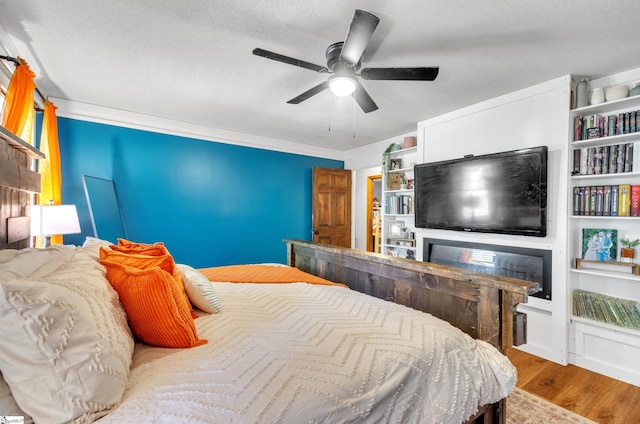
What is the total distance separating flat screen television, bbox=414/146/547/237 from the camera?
102 inches

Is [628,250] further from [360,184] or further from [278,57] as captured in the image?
[360,184]

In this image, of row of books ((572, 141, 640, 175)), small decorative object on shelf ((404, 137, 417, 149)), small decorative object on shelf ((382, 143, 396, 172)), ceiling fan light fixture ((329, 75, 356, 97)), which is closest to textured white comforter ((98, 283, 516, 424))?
ceiling fan light fixture ((329, 75, 356, 97))

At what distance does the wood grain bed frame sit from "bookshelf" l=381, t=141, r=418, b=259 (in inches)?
Answer: 89.2

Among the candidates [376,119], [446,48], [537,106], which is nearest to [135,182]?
[376,119]

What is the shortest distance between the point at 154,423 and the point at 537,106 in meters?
3.47

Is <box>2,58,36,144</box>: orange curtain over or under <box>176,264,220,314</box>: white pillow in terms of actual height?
over

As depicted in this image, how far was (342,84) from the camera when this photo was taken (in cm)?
196

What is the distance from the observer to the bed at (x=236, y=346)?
2.25 ft

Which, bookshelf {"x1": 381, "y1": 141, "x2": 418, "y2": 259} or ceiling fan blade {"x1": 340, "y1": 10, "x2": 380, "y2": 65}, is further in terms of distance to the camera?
bookshelf {"x1": 381, "y1": 141, "x2": 418, "y2": 259}

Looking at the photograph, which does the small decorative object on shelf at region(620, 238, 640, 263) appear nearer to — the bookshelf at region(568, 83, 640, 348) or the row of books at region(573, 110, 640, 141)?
the bookshelf at region(568, 83, 640, 348)

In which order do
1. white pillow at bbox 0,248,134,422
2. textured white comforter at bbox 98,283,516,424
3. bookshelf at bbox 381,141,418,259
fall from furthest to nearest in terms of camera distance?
bookshelf at bbox 381,141,418,259
textured white comforter at bbox 98,283,516,424
white pillow at bbox 0,248,134,422

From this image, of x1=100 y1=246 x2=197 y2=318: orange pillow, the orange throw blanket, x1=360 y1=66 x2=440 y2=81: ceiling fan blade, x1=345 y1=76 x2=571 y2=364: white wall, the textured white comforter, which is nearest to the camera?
the textured white comforter

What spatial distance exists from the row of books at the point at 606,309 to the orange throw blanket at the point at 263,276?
2.20 metres

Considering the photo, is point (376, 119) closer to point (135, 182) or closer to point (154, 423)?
point (135, 182)
